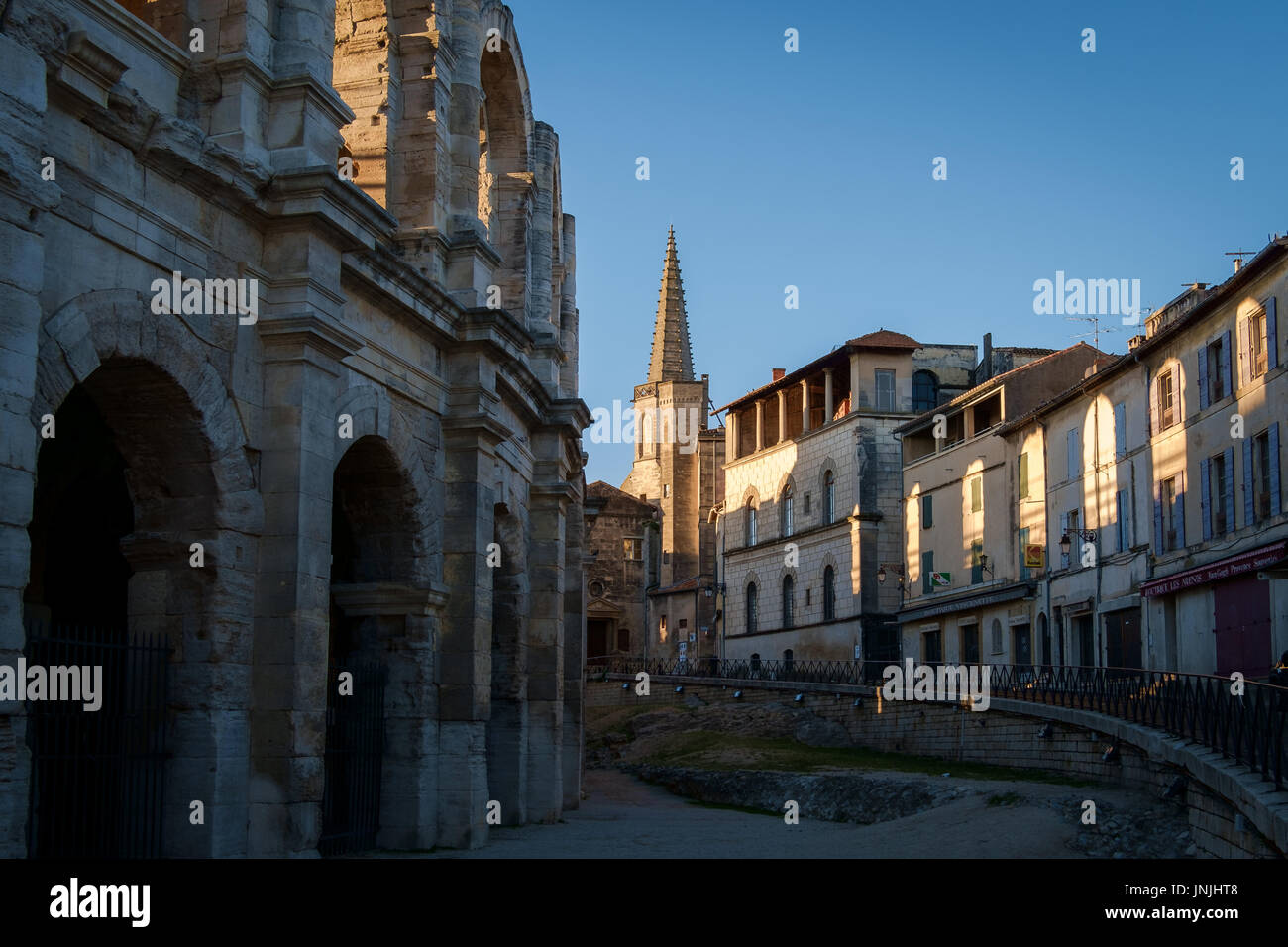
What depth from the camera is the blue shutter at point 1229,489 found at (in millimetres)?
27691

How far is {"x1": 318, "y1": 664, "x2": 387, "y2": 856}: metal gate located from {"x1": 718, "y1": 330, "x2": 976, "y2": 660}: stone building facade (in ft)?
121

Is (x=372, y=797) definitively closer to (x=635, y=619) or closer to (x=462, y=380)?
(x=462, y=380)

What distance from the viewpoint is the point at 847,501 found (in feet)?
177

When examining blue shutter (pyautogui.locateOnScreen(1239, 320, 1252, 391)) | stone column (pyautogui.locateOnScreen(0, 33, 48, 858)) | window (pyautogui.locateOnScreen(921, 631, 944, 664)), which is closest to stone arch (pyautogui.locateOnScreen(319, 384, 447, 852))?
stone column (pyautogui.locateOnScreen(0, 33, 48, 858))

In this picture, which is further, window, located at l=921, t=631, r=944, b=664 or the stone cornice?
window, located at l=921, t=631, r=944, b=664

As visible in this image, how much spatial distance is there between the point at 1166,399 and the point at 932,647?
15.8 metres

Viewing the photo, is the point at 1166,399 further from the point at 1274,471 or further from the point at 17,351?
the point at 17,351

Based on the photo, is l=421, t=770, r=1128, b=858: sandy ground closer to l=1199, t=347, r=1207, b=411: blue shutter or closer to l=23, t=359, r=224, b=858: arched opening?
l=23, t=359, r=224, b=858: arched opening

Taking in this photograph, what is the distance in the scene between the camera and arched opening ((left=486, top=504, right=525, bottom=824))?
21016 mm

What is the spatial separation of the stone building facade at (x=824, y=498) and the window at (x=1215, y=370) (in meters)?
23.9

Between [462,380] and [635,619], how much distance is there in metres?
57.4

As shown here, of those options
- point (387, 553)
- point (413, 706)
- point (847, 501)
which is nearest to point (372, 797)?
point (413, 706)

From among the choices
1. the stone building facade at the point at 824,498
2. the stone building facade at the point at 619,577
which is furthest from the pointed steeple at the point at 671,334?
the stone building facade at the point at 824,498

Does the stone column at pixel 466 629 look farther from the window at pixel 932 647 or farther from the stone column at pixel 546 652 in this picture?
the window at pixel 932 647
